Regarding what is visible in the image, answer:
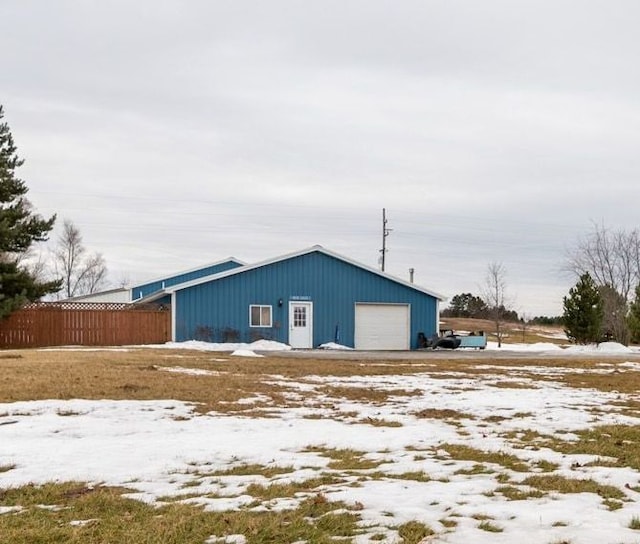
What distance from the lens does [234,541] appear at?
3.59m

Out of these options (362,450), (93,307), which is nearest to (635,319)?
(93,307)

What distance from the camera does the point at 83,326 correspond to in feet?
88.1

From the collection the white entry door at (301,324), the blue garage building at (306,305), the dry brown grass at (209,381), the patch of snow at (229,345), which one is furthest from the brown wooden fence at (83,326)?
the dry brown grass at (209,381)

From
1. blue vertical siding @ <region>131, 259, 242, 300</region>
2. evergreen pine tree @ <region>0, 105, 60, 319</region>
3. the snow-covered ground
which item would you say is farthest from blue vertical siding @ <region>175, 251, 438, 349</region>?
the snow-covered ground

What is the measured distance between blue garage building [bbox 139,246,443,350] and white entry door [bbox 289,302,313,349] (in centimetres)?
4

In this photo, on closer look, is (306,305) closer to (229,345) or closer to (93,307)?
(229,345)

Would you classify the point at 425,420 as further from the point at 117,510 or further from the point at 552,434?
the point at 117,510

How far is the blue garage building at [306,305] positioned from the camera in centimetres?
2764

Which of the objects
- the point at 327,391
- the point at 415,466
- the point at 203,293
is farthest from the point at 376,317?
the point at 415,466

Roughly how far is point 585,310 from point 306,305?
1261cm

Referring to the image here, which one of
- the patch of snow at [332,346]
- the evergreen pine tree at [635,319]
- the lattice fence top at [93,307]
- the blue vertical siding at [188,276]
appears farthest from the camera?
the blue vertical siding at [188,276]

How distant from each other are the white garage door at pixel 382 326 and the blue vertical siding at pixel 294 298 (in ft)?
1.02

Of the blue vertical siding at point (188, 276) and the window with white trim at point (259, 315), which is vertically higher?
the blue vertical siding at point (188, 276)

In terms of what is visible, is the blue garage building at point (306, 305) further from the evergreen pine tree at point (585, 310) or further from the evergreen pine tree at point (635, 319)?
the evergreen pine tree at point (635, 319)
